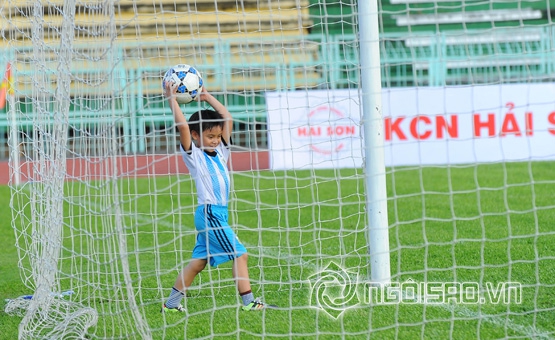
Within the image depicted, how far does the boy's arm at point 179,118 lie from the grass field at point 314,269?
0.41 meters

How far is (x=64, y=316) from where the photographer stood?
15.2 ft

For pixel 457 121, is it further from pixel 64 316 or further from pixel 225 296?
pixel 64 316

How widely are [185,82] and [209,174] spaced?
55 cm

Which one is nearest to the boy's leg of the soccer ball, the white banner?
the soccer ball

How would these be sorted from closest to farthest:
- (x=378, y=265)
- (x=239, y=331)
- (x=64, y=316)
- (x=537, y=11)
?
(x=239, y=331), (x=64, y=316), (x=378, y=265), (x=537, y=11)

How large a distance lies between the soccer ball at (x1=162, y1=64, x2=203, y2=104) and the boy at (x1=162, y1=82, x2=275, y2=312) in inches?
1.6

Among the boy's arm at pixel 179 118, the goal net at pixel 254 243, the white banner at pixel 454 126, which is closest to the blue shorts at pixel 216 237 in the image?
the goal net at pixel 254 243

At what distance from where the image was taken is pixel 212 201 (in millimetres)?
4766

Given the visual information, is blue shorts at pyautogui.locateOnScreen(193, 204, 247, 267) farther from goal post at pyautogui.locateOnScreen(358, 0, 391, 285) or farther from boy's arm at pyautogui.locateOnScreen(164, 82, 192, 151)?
goal post at pyautogui.locateOnScreen(358, 0, 391, 285)

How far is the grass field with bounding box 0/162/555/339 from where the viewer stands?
416 centimetres

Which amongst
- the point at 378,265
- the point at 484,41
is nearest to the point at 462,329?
the point at 378,265

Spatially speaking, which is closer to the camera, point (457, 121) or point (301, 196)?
point (301, 196)

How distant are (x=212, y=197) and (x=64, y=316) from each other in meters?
1.07

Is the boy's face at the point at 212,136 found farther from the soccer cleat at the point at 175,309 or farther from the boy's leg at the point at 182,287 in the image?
the soccer cleat at the point at 175,309
